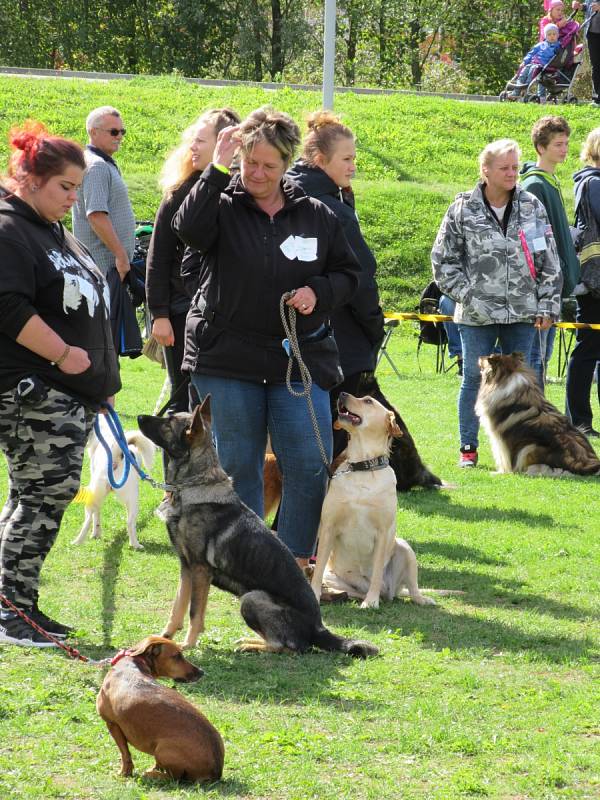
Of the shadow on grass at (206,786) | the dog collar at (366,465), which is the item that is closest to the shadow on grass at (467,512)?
the dog collar at (366,465)

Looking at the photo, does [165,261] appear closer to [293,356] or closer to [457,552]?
[293,356]

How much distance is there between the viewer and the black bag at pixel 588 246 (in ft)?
30.9

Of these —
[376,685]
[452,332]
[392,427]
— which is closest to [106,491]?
[392,427]

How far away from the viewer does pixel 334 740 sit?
12.5ft

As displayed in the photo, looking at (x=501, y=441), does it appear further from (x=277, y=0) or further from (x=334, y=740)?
(x=277, y=0)

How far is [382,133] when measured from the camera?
74.4 feet

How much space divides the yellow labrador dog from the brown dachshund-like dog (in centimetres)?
223

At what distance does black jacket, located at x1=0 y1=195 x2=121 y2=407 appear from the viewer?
4414mm

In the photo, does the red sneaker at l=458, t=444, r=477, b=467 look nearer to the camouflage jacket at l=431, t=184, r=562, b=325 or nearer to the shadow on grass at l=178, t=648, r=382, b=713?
the camouflage jacket at l=431, t=184, r=562, b=325

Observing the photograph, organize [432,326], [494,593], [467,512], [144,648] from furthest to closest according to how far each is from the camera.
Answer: [432,326]
[467,512]
[494,593]
[144,648]

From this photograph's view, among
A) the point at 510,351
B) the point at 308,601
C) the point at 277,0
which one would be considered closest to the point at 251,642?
the point at 308,601

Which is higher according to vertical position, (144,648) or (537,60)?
(537,60)

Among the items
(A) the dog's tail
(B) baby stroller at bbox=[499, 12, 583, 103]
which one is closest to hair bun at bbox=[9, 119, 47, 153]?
(A) the dog's tail

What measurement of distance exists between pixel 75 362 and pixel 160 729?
1.71m
